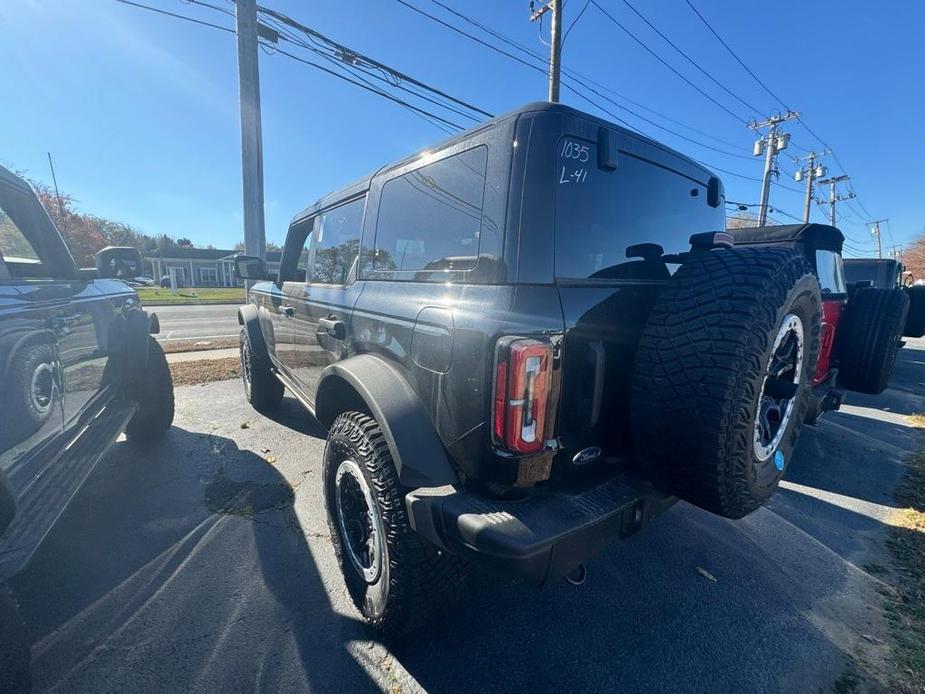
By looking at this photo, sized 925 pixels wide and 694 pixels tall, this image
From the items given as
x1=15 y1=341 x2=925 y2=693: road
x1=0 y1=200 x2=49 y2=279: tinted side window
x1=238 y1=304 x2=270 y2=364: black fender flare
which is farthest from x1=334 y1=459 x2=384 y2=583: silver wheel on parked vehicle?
x1=238 y1=304 x2=270 y2=364: black fender flare

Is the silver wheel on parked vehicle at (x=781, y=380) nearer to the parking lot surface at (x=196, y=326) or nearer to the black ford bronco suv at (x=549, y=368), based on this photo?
the black ford bronco suv at (x=549, y=368)

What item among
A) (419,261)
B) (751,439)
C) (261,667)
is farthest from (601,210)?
(261,667)

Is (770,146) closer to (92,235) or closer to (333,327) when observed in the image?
(333,327)

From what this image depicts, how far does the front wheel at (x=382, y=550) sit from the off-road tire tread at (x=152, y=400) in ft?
8.78

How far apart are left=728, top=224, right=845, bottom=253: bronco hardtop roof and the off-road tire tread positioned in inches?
258

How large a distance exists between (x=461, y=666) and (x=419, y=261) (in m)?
1.87

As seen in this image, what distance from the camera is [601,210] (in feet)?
5.95

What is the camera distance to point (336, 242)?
2.98 meters

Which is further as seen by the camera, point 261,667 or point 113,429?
point 113,429

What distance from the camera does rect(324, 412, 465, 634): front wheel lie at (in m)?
1.76

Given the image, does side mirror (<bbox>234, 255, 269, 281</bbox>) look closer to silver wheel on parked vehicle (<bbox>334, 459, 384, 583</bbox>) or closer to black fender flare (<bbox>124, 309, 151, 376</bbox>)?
black fender flare (<bbox>124, 309, 151, 376</bbox>)

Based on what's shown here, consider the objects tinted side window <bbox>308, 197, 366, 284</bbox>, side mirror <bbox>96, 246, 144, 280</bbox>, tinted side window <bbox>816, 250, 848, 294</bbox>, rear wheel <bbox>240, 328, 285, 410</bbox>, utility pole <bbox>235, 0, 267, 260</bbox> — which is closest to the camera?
tinted side window <bbox>308, 197, 366, 284</bbox>

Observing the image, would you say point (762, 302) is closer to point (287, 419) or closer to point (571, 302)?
point (571, 302)

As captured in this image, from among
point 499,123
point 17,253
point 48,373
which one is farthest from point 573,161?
point 17,253
